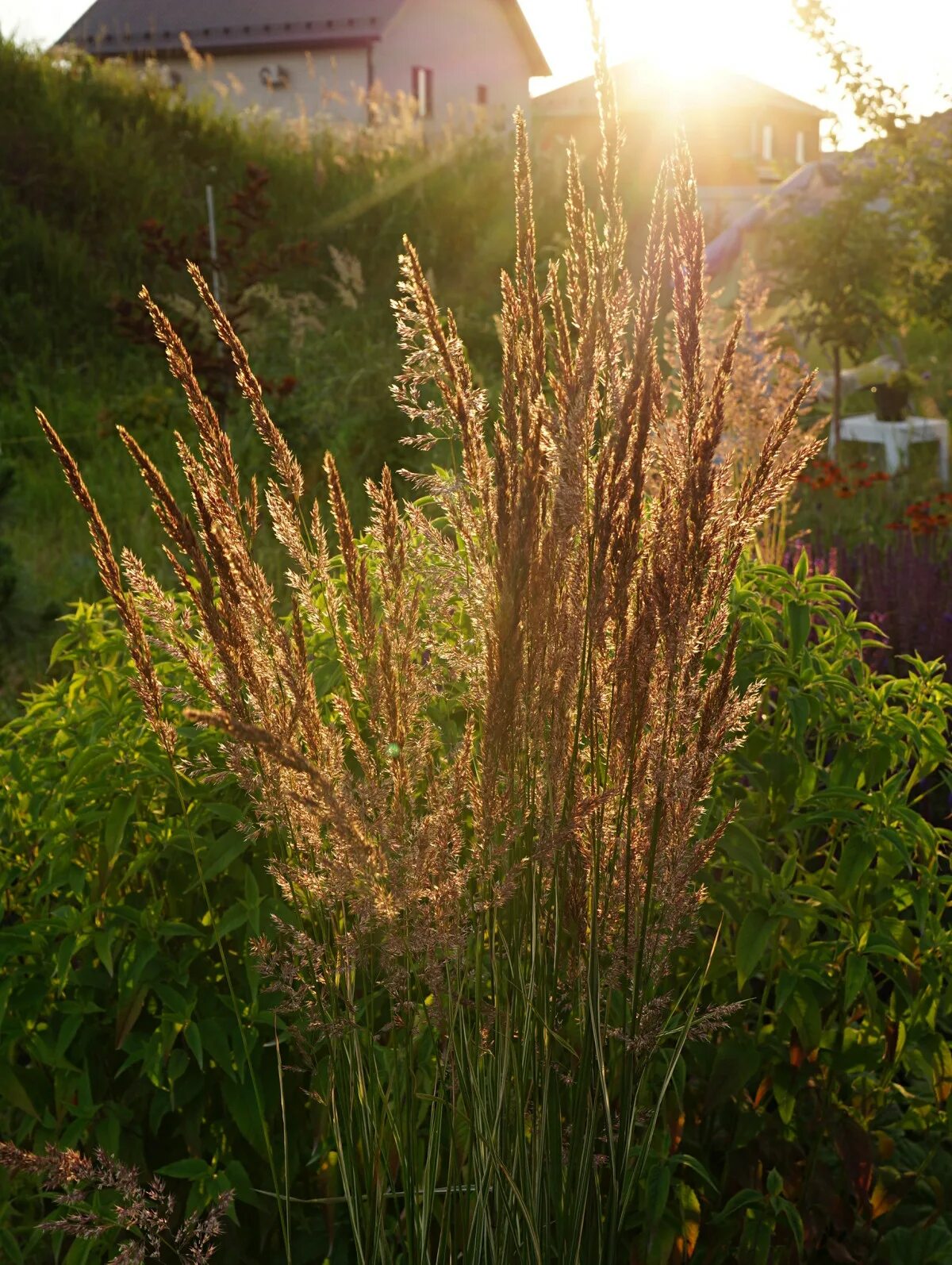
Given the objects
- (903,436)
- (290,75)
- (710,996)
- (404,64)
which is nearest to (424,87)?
(404,64)

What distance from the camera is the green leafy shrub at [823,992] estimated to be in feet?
7.41

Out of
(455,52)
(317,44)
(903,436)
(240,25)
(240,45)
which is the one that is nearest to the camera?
(903,436)

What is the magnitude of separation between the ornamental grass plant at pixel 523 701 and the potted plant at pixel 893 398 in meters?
10.5

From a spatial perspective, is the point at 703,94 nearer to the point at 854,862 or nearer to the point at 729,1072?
the point at 854,862

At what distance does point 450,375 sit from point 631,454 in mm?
277

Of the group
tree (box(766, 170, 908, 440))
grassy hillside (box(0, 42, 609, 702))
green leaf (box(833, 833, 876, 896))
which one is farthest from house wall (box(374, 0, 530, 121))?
green leaf (box(833, 833, 876, 896))

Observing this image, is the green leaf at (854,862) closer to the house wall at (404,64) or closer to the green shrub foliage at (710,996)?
the green shrub foliage at (710,996)

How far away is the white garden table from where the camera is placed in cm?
1128

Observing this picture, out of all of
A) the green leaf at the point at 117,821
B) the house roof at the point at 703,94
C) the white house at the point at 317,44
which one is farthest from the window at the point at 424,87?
the green leaf at the point at 117,821

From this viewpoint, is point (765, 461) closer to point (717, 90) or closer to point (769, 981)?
point (769, 981)

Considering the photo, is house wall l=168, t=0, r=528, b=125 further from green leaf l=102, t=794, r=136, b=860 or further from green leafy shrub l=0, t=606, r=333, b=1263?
green leaf l=102, t=794, r=136, b=860

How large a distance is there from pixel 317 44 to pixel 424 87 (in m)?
4.05

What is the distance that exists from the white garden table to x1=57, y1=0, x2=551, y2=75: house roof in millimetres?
23974

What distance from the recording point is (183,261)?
9438mm
